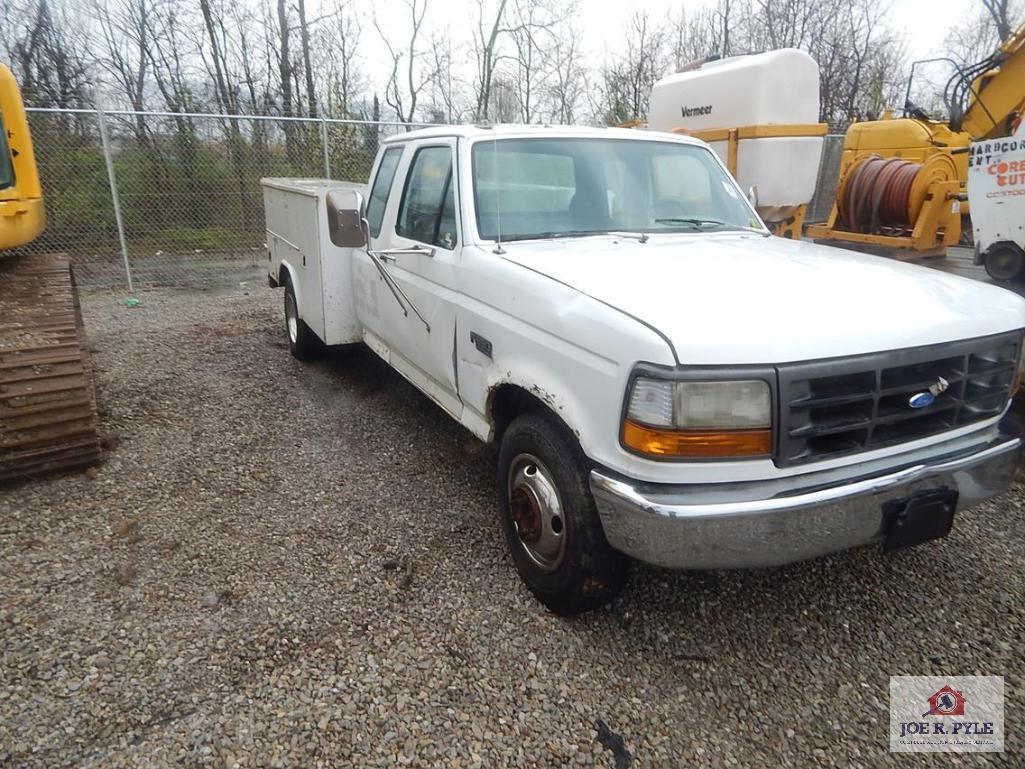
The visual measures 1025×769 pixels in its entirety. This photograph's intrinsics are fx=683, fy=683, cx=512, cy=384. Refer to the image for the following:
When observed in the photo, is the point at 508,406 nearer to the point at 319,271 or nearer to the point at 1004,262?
the point at 319,271

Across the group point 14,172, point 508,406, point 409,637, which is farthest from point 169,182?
point 409,637

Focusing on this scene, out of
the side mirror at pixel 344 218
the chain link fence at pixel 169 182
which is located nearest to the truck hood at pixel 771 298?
the side mirror at pixel 344 218

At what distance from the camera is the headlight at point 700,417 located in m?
2.15

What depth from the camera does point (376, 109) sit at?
794 inches

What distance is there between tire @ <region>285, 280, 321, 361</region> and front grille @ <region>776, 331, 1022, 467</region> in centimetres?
474

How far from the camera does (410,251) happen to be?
3715 millimetres

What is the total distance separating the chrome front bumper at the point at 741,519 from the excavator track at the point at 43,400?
10.7 feet

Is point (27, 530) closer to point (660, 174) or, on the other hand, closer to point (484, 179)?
point (484, 179)

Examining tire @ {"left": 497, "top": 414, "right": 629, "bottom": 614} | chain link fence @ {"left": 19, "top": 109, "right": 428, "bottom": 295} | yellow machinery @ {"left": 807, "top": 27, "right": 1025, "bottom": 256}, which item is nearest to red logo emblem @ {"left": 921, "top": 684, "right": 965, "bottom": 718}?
tire @ {"left": 497, "top": 414, "right": 629, "bottom": 614}

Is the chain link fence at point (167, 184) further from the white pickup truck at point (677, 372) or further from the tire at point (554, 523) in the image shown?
the tire at point (554, 523)

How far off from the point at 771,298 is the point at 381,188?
305cm

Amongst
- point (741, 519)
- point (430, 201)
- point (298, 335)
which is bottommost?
point (298, 335)

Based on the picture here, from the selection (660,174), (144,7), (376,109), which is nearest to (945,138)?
(660,174)

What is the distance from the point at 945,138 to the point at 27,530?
1307cm
